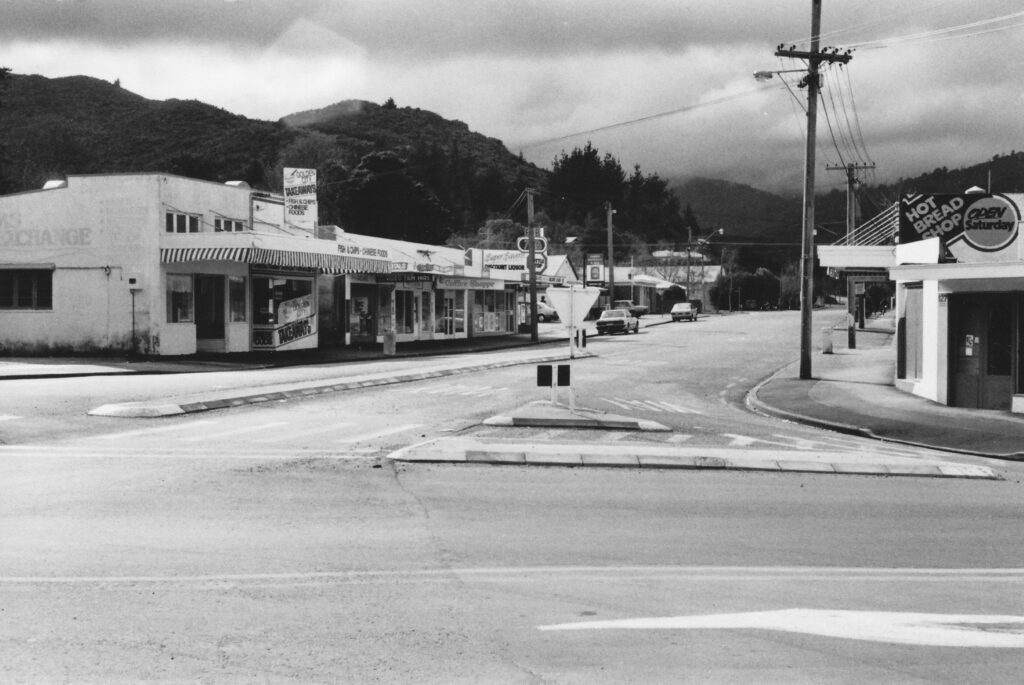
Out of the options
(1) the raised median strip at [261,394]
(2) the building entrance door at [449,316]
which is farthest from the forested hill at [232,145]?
(1) the raised median strip at [261,394]

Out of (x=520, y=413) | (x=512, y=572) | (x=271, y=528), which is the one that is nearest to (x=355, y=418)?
(x=520, y=413)

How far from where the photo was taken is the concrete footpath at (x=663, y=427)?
14695 millimetres

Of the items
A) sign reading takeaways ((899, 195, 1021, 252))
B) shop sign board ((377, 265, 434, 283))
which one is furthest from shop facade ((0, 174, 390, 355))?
sign reading takeaways ((899, 195, 1021, 252))

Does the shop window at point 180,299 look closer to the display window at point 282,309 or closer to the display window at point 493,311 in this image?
the display window at point 282,309

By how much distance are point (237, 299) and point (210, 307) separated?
3.99 ft

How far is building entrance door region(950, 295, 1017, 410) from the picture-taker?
888 inches

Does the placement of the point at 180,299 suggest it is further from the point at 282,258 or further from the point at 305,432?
the point at 305,432

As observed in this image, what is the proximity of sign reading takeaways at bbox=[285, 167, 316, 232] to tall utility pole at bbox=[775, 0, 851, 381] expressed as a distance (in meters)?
21.0

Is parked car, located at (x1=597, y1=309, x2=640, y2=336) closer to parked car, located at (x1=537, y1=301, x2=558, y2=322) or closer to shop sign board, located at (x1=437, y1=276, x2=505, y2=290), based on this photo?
shop sign board, located at (x1=437, y1=276, x2=505, y2=290)

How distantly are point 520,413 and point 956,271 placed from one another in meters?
10.3

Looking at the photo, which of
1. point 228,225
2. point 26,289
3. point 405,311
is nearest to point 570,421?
point 228,225

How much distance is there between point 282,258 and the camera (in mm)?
36125

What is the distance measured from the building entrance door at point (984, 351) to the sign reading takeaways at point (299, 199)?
89.4 feet

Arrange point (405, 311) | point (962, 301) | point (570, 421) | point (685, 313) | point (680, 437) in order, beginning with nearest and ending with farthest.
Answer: point (680, 437) → point (570, 421) → point (962, 301) → point (405, 311) → point (685, 313)
